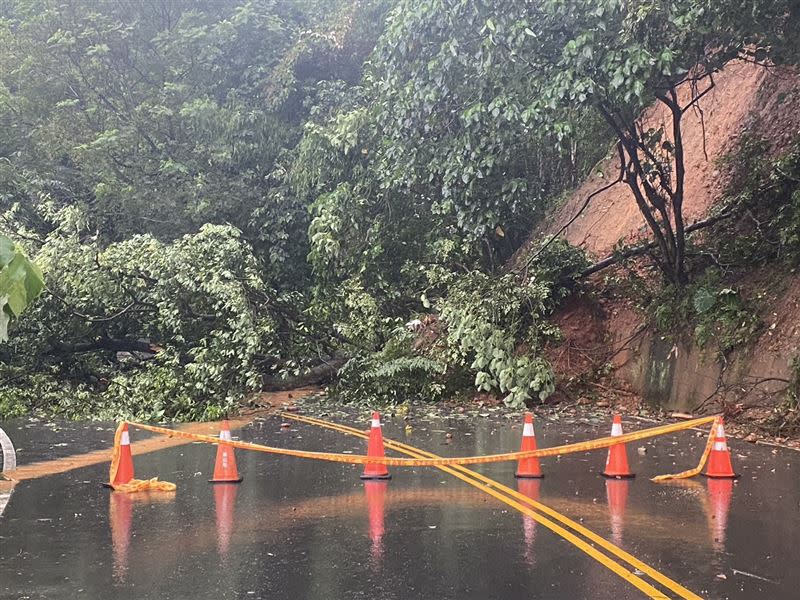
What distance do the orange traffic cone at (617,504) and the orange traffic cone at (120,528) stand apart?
11.9 ft

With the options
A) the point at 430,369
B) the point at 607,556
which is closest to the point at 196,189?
the point at 430,369

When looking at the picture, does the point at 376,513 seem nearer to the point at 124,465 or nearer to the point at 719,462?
the point at 124,465

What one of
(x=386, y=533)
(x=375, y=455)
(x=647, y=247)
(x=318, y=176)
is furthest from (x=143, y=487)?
(x=318, y=176)

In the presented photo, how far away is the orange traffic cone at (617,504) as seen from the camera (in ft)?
23.3

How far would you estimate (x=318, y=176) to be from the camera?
22406 mm

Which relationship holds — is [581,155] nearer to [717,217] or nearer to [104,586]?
[717,217]

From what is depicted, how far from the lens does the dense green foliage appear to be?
14578 mm

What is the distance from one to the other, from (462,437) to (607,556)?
6674mm

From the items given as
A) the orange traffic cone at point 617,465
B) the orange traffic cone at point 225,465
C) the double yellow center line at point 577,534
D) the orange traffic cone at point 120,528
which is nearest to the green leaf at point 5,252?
the orange traffic cone at point 120,528

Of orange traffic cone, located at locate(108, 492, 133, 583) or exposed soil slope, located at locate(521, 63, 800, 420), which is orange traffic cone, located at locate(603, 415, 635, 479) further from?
orange traffic cone, located at locate(108, 492, 133, 583)

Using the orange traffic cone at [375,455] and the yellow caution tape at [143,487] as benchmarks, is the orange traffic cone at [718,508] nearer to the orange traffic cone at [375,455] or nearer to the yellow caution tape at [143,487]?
the orange traffic cone at [375,455]

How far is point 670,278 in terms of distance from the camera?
16984 mm

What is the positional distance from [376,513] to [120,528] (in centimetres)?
217

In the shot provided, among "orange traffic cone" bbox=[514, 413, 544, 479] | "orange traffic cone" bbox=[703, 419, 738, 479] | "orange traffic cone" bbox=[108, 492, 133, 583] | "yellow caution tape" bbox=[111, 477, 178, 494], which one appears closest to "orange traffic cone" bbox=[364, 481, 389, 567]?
"orange traffic cone" bbox=[514, 413, 544, 479]
